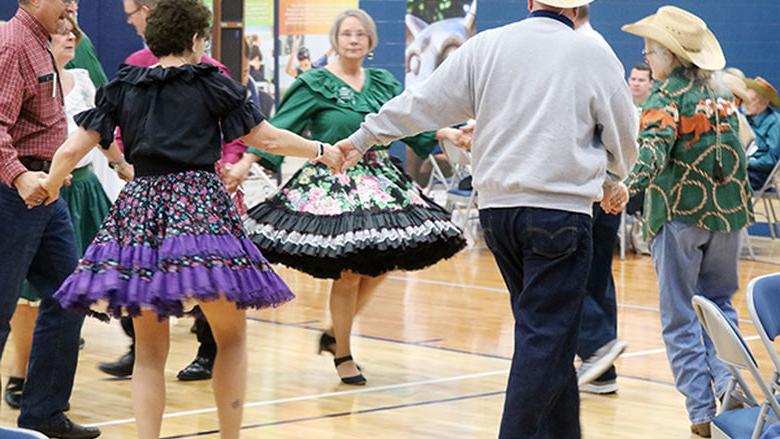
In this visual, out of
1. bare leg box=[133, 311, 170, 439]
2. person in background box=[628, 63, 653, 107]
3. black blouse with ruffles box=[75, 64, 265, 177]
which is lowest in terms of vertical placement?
bare leg box=[133, 311, 170, 439]

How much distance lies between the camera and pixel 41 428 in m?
4.95

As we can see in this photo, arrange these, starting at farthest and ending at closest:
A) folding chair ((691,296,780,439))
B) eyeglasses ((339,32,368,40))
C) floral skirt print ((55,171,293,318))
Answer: eyeglasses ((339,32,368,40)) < floral skirt print ((55,171,293,318)) < folding chair ((691,296,780,439))

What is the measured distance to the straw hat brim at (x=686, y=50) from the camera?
5.22 m

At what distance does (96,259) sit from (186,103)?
0.55m

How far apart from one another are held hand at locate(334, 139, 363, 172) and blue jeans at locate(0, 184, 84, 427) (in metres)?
1.06

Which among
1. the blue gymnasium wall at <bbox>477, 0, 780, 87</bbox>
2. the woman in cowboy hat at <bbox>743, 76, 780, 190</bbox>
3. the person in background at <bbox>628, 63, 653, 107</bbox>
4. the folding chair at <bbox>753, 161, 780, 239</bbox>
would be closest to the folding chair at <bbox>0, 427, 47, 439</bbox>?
the person in background at <bbox>628, 63, 653, 107</bbox>

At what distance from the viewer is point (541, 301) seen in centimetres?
388

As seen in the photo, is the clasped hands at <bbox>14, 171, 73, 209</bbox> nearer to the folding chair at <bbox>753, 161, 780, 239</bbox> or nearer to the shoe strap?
the shoe strap

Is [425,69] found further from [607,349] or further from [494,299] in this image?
[607,349]

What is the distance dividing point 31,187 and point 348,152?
102cm

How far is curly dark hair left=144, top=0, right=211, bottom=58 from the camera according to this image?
4316mm

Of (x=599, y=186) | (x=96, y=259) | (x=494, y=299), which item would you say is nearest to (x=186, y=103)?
(x=96, y=259)

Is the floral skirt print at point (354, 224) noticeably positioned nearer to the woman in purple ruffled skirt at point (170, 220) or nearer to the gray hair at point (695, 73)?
the gray hair at point (695, 73)

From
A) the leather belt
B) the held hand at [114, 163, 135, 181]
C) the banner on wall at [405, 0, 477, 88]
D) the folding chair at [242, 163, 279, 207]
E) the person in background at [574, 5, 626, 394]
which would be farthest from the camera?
the banner on wall at [405, 0, 477, 88]
